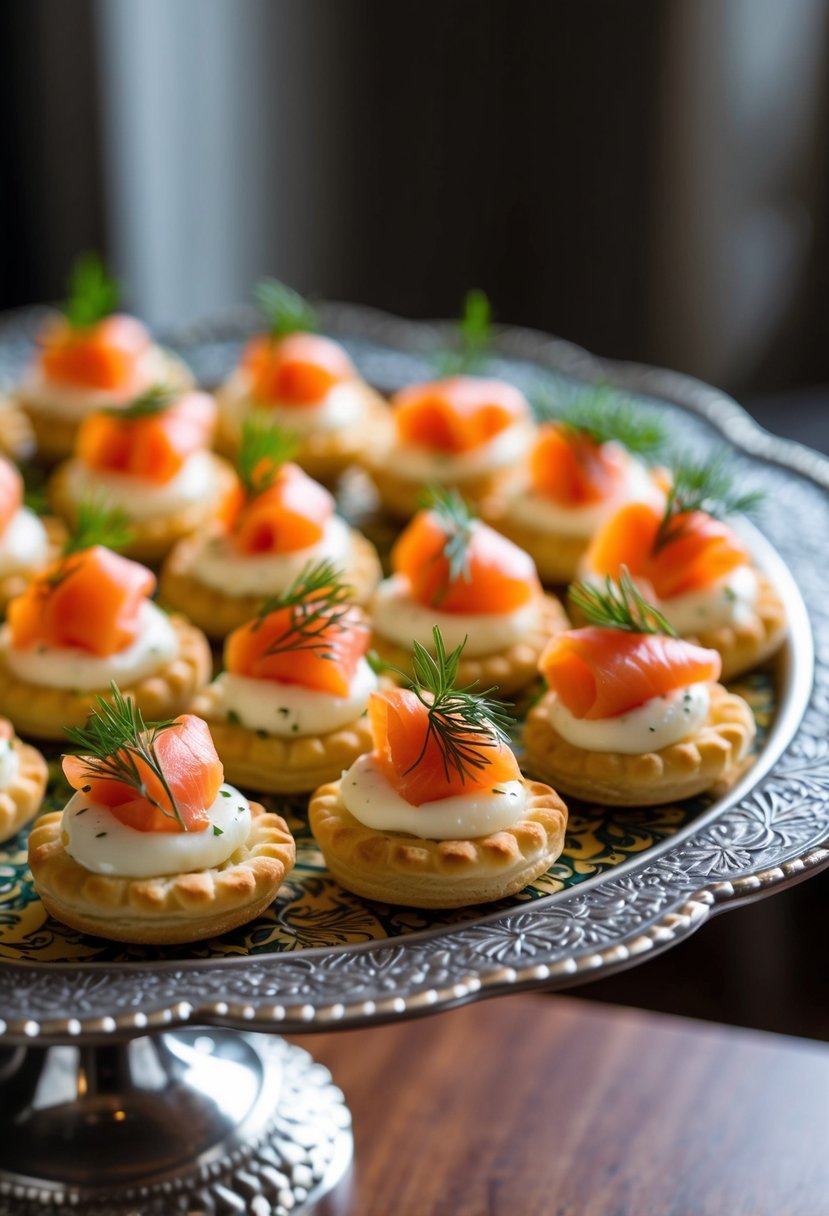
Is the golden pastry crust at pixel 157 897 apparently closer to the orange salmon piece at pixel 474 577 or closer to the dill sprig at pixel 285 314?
the orange salmon piece at pixel 474 577

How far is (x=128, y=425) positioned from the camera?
4.24 m

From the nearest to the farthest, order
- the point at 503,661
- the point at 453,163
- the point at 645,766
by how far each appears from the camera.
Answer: the point at 645,766 → the point at 503,661 → the point at 453,163

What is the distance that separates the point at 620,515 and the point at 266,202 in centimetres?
457

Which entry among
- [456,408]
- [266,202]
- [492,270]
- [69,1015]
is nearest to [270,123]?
[266,202]

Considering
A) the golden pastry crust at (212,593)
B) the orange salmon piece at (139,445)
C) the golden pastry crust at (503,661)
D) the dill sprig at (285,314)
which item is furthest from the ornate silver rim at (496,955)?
the dill sprig at (285,314)

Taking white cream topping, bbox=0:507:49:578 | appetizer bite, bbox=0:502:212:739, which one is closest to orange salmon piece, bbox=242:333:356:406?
white cream topping, bbox=0:507:49:578

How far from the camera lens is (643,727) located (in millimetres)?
3094

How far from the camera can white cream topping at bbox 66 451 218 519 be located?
4180 mm

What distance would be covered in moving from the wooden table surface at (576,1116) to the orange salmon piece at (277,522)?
1.18 meters

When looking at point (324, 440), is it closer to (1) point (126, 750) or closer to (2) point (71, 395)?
(2) point (71, 395)

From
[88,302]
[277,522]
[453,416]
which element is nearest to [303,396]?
[453,416]

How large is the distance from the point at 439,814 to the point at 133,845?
54 cm

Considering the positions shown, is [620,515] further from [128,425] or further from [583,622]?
[128,425]

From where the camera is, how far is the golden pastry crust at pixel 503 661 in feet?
11.5
